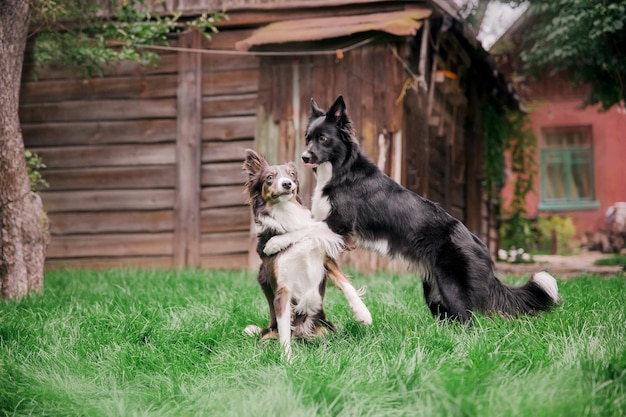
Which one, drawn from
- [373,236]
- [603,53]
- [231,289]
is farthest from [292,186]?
[603,53]

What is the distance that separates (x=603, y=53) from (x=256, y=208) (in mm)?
6990

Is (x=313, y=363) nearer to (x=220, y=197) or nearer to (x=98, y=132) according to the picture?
(x=220, y=197)

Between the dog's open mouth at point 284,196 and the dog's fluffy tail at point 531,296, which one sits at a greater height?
the dog's open mouth at point 284,196

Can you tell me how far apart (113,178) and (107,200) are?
13.6 inches

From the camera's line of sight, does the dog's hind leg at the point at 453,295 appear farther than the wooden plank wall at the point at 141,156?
No


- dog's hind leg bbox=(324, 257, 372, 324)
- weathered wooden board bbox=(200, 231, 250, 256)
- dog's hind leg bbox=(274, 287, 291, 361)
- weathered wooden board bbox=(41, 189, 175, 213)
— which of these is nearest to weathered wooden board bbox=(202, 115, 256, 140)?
weathered wooden board bbox=(41, 189, 175, 213)

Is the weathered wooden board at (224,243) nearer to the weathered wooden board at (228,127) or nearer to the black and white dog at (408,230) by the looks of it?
the weathered wooden board at (228,127)

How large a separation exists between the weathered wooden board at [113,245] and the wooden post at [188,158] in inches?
10.5

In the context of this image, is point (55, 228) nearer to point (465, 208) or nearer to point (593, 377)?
point (465, 208)

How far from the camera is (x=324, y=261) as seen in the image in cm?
407

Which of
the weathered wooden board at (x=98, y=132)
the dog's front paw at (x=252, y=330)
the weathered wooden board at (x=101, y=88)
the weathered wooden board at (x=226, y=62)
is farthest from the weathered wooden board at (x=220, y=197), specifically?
the dog's front paw at (x=252, y=330)

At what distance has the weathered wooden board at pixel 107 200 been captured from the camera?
31.7ft

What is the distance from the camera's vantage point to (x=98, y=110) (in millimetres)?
9938

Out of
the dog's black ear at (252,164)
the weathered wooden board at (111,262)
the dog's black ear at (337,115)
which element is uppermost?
the dog's black ear at (337,115)
